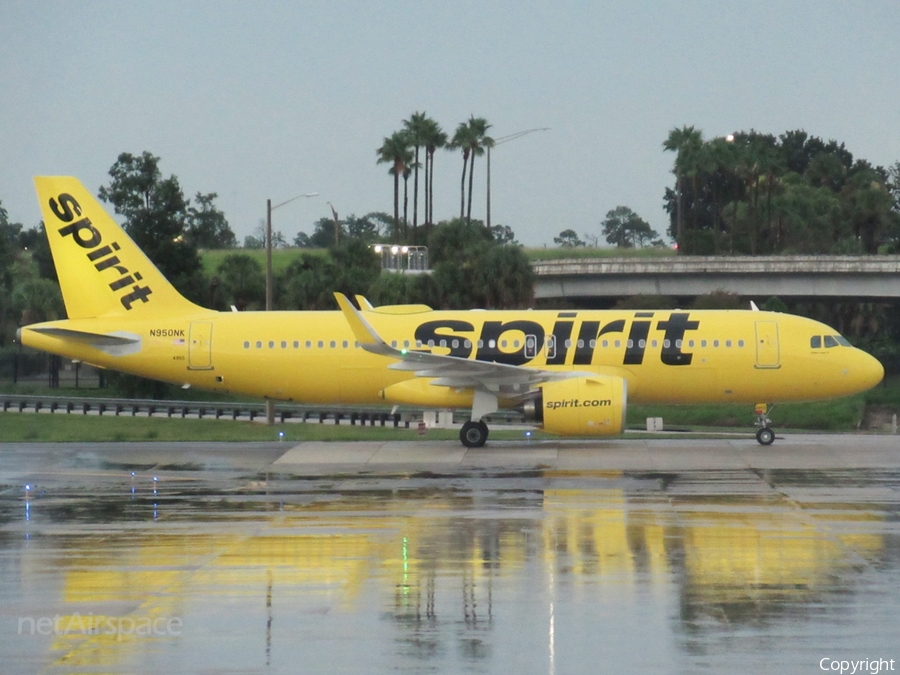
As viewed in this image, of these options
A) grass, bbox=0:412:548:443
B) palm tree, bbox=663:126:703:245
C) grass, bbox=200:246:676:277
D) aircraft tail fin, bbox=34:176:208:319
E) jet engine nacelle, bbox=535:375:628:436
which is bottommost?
grass, bbox=0:412:548:443

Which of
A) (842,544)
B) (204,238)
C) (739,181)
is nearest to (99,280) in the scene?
(842,544)

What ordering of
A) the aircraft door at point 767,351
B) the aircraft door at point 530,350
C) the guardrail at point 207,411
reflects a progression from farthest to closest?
the guardrail at point 207,411 < the aircraft door at point 530,350 < the aircraft door at point 767,351

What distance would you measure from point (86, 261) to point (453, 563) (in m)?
19.0

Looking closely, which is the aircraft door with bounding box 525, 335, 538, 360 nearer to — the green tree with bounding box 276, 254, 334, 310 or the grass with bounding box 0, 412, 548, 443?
the grass with bounding box 0, 412, 548, 443

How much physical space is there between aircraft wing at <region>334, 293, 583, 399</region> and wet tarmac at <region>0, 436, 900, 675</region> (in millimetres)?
3564

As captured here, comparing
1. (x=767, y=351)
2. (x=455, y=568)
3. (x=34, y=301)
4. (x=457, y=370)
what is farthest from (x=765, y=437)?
(x=34, y=301)

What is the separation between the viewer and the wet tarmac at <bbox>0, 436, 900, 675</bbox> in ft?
33.8

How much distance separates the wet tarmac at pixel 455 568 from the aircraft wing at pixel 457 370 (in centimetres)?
356

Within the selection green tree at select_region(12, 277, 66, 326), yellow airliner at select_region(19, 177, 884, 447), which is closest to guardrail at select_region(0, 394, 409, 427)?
yellow airliner at select_region(19, 177, 884, 447)

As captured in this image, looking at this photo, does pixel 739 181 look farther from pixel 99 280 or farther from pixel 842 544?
pixel 842 544

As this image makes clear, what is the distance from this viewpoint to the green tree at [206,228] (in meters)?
60.8

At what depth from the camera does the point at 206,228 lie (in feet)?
209

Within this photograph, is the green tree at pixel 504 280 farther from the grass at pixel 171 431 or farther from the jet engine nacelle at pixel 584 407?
the jet engine nacelle at pixel 584 407

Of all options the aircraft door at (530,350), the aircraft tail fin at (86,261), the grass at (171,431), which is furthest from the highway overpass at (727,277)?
the aircraft door at (530,350)
